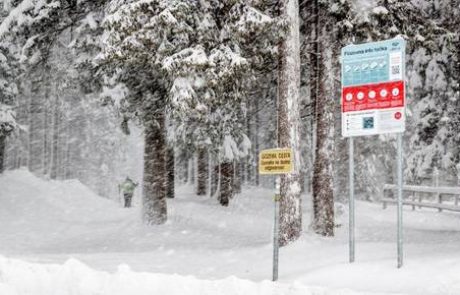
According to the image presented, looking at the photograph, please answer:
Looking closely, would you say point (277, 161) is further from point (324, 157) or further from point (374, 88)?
point (324, 157)

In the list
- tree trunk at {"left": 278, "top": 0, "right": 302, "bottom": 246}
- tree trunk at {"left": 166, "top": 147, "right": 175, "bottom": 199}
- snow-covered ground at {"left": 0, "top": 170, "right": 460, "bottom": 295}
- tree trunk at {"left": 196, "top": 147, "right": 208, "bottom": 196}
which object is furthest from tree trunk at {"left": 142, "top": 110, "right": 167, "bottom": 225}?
tree trunk at {"left": 196, "top": 147, "right": 208, "bottom": 196}

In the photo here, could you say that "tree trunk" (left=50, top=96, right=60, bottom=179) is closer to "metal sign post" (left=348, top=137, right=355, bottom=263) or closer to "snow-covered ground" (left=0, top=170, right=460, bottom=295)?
"snow-covered ground" (left=0, top=170, right=460, bottom=295)

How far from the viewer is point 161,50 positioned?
14.2 metres

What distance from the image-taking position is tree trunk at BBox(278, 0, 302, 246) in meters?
13.1

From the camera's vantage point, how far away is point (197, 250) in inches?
582

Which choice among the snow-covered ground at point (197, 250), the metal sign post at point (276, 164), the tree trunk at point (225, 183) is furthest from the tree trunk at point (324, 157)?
the tree trunk at point (225, 183)

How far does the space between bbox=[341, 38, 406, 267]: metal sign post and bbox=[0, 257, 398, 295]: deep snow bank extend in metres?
2.35

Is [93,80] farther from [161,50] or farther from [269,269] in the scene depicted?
[269,269]

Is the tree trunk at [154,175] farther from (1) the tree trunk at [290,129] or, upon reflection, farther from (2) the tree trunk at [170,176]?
(2) the tree trunk at [170,176]

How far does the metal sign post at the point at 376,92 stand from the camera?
971cm

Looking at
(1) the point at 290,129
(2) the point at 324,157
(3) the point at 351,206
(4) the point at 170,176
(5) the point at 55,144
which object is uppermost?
(5) the point at 55,144

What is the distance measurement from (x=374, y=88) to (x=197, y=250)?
665cm

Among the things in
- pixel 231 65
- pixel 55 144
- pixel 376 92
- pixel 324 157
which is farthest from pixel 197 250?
pixel 55 144

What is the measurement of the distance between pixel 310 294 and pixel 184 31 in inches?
307
